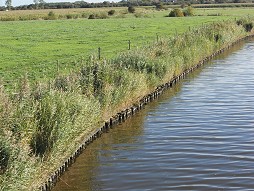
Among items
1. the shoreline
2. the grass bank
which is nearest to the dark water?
the shoreline

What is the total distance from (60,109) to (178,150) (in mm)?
4432

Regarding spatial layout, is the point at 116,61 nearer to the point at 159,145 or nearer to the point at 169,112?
the point at 169,112

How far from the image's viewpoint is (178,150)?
15.9 metres

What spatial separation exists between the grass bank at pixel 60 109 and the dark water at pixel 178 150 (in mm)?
905

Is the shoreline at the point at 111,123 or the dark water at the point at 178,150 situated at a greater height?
the shoreline at the point at 111,123

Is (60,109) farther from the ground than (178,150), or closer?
farther from the ground

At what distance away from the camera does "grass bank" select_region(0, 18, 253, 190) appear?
420 inches

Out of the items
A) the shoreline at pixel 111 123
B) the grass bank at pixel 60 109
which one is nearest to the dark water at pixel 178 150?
the shoreline at pixel 111 123

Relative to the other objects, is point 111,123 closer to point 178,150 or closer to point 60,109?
point 178,150

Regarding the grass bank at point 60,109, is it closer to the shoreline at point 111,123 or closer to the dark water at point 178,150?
the shoreline at point 111,123

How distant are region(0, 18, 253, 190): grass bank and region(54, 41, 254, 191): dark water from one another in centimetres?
91

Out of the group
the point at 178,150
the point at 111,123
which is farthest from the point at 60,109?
the point at 111,123

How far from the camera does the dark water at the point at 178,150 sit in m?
13.1

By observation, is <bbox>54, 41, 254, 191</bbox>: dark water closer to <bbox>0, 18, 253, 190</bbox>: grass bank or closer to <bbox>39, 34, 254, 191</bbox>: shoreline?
<bbox>39, 34, 254, 191</bbox>: shoreline
